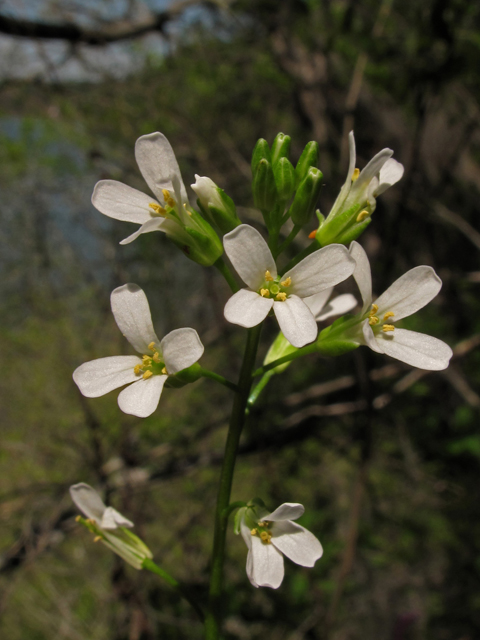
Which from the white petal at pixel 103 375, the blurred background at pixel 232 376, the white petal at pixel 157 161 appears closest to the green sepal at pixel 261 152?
the white petal at pixel 157 161

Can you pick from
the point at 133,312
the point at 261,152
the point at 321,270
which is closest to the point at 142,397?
the point at 133,312

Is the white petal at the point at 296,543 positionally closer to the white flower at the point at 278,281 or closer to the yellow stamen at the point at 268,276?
the white flower at the point at 278,281

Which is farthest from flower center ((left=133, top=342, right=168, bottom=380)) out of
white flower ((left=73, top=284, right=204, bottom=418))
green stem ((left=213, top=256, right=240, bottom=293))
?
green stem ((left=213, top=256, right=240, bottom=293))

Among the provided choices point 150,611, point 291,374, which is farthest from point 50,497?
point 291,374

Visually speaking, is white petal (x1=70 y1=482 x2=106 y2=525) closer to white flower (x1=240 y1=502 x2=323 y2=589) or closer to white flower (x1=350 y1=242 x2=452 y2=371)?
white flower (x1=240 y1=502 x2=323 y2=589)

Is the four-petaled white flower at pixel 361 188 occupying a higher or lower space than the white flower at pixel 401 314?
higher

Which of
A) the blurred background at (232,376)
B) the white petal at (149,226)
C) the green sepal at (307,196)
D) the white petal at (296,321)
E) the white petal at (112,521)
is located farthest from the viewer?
the blurred background at (232,376)

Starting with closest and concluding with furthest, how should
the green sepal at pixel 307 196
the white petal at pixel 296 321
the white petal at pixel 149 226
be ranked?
the white petal at pixel 296 321 → the white petal at pixel 149 226 → the green sepal at pixel 307 196

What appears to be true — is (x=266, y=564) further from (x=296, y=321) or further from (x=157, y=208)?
(x=157, y=208)
